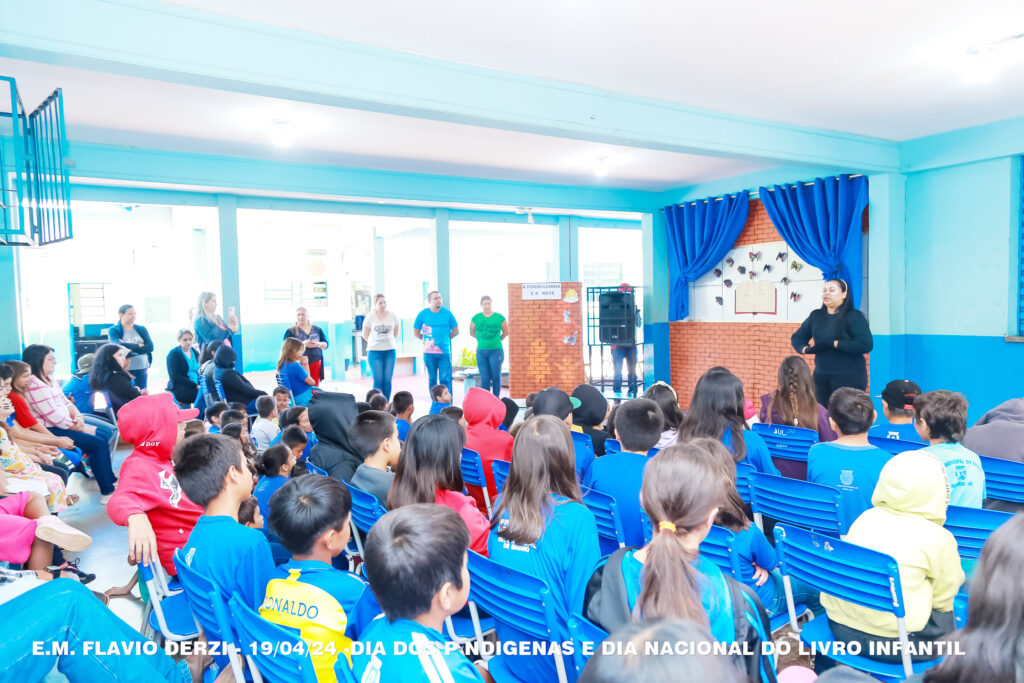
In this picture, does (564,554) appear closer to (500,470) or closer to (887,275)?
(500,470)

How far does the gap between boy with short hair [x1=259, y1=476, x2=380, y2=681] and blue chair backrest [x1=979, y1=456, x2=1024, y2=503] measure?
2668 millimetres

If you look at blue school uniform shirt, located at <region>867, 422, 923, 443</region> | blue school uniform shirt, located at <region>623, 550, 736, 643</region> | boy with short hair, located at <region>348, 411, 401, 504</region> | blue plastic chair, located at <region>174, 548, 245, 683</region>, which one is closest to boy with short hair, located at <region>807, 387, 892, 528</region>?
blue school uniform shirt, located at <region>867, 422, 923, 443</region>

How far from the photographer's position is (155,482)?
2.55 meters

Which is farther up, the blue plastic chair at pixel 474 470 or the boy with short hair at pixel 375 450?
the boy with short hair at pixel 375 450

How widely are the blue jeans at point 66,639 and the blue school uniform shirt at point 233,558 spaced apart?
0.87ft

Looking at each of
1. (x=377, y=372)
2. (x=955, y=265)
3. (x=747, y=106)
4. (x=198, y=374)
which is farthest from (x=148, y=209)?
(x=955, y=265)

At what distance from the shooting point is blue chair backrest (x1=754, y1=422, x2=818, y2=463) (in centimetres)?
346

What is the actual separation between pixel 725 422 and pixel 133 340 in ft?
20.3

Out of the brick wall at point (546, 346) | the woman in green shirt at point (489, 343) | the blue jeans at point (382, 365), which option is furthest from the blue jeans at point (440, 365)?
the brick wall at point (546, 346)

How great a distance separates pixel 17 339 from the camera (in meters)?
5.31

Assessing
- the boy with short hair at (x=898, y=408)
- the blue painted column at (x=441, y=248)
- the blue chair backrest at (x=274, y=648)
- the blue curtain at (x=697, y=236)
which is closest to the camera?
the blue chair backrest at (x=274, y=648)

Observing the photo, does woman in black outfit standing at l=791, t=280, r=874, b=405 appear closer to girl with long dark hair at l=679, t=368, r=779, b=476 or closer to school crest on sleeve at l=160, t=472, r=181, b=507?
girl with long dark hair at l=679, t=368, r=779, b=476

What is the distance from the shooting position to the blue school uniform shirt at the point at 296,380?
561 centimetres

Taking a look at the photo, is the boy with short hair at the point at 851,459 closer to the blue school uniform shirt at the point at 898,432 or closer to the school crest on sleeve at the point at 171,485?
the blue school uniform shirt at the point at 898,432
